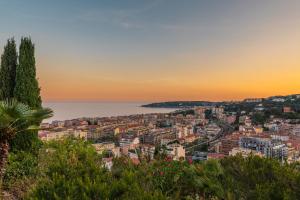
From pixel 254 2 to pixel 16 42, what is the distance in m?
8.44

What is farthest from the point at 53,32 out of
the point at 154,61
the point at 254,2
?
the point at 154,61

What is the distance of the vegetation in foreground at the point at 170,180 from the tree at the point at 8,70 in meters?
3.43

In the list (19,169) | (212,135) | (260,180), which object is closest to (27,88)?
(19,169)

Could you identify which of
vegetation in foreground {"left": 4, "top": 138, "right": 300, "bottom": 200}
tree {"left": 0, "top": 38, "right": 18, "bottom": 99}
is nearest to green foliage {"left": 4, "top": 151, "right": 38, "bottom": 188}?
vegetation in foreground {"left": 4, "top": 138, "right": 300, "bottom": 200}

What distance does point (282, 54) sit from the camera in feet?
52.7

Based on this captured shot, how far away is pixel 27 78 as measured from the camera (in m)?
6.71

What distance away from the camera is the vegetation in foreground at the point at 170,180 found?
7.09 ft

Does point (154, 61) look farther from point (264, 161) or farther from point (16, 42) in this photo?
point (264, 161)

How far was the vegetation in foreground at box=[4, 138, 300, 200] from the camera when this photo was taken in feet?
7.09

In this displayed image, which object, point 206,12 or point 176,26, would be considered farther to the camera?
point 176,26

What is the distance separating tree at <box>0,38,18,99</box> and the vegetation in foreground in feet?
11.3

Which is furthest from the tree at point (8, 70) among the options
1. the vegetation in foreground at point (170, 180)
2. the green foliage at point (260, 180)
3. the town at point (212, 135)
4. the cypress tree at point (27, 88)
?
the town at point (212, 135)

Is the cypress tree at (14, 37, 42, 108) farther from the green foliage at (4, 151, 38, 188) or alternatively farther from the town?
the town

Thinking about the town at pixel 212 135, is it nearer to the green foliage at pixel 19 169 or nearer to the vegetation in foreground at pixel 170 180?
the green foliage at pixel 19 169
